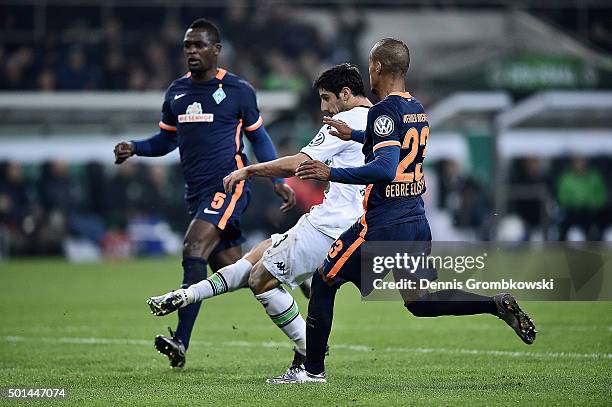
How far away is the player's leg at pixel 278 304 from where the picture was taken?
328 inches

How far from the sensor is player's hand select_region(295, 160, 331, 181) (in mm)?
7215

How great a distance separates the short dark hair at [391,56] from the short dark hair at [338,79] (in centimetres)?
50

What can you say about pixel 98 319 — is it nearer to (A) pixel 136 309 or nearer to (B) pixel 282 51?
(A) pixel 136 309

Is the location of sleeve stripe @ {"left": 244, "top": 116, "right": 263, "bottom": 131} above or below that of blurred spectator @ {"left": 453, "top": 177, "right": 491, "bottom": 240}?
above

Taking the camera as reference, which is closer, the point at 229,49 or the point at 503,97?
the point at 503,97

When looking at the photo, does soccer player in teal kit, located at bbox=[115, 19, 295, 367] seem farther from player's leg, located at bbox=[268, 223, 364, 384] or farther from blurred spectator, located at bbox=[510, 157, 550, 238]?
blurred spectator, located at bbox=[510, 157, 550, 238]

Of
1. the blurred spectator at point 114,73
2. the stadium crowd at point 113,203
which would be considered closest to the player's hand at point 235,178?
the stadium crowd at point 113,203

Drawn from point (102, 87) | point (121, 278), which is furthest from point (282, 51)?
point (121, 278)

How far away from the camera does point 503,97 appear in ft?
79.7

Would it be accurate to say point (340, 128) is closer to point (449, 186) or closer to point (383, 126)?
point (383, 126)

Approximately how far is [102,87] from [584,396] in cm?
1965

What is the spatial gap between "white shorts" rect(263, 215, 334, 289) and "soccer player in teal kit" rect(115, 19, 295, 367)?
122 centimetres

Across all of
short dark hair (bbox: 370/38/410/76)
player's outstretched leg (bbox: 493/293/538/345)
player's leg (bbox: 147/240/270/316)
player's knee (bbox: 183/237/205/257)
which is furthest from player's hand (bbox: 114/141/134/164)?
player's outstretched leg (bbox: 493/293/538/345)

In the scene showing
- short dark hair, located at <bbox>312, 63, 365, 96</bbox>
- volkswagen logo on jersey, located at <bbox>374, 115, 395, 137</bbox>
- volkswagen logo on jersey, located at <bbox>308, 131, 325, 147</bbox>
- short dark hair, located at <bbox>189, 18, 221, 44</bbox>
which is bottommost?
volkswagen logo on jersey, located at <bbox>308, 131, 325, 147</bbox>
